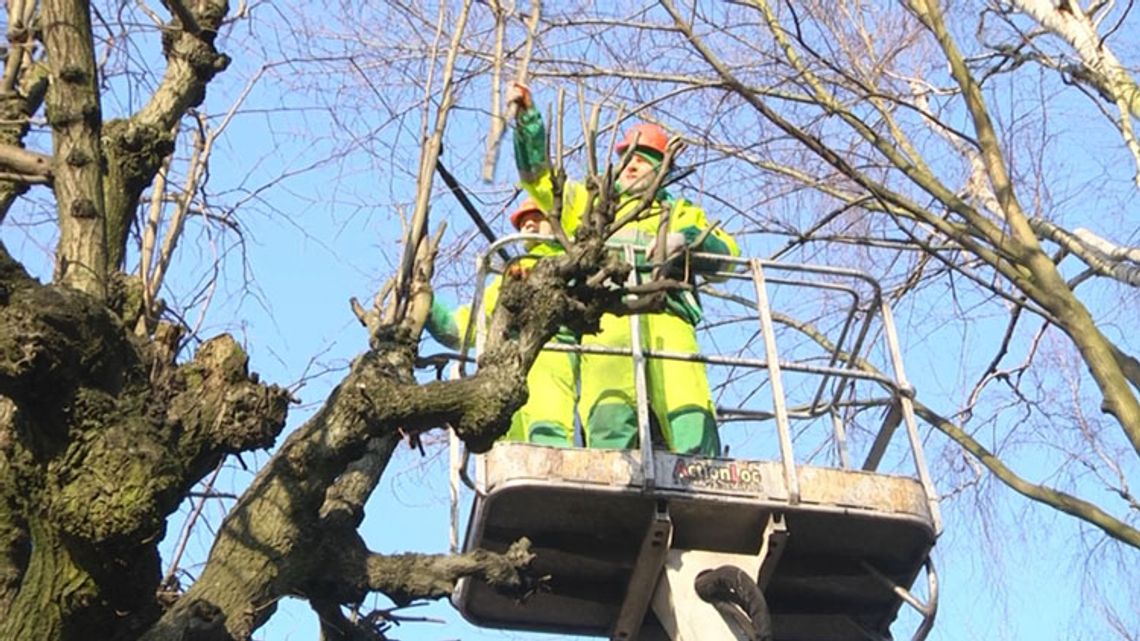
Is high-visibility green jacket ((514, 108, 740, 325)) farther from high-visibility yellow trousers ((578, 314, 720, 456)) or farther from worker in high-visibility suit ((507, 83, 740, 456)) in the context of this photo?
high-visibility yellow trousers ((578, 314, 720, 456))

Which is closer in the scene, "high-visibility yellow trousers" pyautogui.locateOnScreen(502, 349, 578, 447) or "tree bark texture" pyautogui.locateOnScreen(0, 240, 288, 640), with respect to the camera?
"tree bark texture" pyautogui.locateOnScreen(0, 240, 288, 640)

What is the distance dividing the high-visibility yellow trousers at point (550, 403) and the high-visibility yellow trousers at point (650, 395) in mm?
66

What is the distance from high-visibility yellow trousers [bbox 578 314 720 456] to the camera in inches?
275

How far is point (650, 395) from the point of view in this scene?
716cm

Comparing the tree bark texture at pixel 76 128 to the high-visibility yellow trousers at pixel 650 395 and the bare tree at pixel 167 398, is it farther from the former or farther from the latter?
the high-visibility yellow trousers at pixel 650 395

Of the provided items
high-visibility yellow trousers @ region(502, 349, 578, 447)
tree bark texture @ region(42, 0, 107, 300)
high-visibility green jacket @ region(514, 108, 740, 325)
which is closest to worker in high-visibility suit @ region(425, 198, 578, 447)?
high-visibility yellow trousers @ region(502, 349, 578, 447)

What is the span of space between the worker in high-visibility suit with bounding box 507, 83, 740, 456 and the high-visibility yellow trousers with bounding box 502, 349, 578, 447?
67mm

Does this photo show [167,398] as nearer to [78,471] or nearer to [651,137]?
[78,471]

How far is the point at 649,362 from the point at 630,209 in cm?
71

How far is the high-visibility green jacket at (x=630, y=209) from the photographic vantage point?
23.2 feet

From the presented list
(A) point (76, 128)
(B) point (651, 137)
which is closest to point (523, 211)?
(B) point (651, 137)

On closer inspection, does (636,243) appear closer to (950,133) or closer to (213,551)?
(950,133)

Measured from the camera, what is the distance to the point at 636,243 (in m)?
7.17

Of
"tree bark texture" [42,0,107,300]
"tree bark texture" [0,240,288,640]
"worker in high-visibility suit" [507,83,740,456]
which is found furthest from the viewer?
"worker in high-visibility suit" [507,83,740,456]
